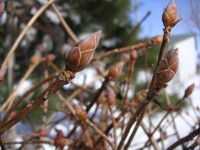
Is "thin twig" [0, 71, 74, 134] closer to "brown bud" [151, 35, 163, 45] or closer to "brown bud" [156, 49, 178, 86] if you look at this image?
"brown bud" [156, 49, 178, 86]

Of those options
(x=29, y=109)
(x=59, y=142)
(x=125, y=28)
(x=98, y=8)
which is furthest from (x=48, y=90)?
(x=125, y=28)

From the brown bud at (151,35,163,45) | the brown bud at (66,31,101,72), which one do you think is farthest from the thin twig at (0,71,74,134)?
the brown bud at (151,35,163,45)

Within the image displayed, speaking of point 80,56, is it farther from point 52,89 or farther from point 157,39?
point 157,39

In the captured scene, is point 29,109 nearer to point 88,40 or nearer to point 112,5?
→ point 88,40

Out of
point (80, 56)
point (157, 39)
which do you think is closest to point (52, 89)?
point (80, 56)

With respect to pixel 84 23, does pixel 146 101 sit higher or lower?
lower

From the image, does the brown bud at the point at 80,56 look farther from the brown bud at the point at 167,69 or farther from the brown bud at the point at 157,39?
the brown bud at the point at 157,39

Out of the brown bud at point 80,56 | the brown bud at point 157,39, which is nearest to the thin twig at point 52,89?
the brown bud at point 80,56
